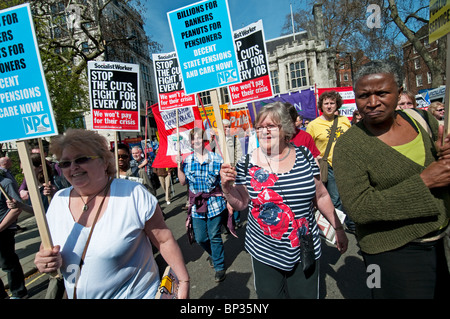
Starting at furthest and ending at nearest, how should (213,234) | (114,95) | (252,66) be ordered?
1. (252,66)
2. (114,95)
3. (213,234)

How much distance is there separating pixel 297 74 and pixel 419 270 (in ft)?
117

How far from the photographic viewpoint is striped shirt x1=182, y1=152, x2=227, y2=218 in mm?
3479

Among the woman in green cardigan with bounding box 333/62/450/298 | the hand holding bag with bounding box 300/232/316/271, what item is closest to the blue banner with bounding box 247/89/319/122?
the hand holding bag with bounding box 300/232/316/271

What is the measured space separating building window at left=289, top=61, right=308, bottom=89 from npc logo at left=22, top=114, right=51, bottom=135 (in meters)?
35.4

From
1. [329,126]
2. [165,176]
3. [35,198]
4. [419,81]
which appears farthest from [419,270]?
Answer: [419,81]

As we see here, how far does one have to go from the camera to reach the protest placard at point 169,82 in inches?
222

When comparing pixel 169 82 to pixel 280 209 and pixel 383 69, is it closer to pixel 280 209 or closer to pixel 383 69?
pixel 280 209

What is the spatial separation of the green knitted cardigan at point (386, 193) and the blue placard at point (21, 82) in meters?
1.85

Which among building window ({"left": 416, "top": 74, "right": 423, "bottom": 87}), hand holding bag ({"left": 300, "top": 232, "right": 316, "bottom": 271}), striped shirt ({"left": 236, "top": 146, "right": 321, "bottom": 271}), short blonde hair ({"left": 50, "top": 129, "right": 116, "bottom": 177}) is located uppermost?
building window ({"left": 416, "top": 74, "right": 423, "bottom": 87})

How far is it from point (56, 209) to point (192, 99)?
13.6 feet

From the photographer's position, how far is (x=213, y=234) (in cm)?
346

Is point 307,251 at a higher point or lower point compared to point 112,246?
lower

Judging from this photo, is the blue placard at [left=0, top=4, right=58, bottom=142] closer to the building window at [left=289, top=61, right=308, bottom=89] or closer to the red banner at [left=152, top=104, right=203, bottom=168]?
the red banner at [left=152, top=104, right=203, bottom=168]

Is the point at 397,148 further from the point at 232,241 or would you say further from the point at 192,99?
the point at 192,99
